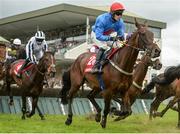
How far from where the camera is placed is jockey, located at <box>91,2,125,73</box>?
9.84 m

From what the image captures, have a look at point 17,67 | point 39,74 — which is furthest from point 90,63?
point 17,67

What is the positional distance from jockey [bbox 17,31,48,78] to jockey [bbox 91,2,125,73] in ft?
9.63

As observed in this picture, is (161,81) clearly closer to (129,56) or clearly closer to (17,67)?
(129,56)

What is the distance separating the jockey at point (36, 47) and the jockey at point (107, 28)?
9.63 feet

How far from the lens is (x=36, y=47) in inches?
506

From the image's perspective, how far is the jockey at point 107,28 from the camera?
9.84m

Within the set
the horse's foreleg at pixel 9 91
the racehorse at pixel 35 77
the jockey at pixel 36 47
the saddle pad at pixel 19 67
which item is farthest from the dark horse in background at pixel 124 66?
the horse's foreleg at pixel 9 91

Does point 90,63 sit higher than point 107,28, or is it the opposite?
point 107,28

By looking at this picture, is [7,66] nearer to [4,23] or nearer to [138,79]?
[138,79]

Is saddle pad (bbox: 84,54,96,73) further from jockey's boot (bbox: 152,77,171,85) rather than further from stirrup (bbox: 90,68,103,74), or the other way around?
jockey's boot (bbox: 152,77,171,85)

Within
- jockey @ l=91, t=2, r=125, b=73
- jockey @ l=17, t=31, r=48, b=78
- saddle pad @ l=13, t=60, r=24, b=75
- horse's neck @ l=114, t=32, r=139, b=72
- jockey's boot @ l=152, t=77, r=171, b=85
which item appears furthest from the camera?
saddle pad @ l=13, t=60, r=24, b=75

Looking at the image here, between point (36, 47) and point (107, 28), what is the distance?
11.0 ft

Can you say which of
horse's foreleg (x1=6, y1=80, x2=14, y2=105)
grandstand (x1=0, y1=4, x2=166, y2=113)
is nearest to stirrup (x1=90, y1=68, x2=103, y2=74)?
horse's foreleg (x1=6, y1=80, x2=14, y2=105)

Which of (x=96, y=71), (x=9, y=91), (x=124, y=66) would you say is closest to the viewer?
(x=124, y=66)
